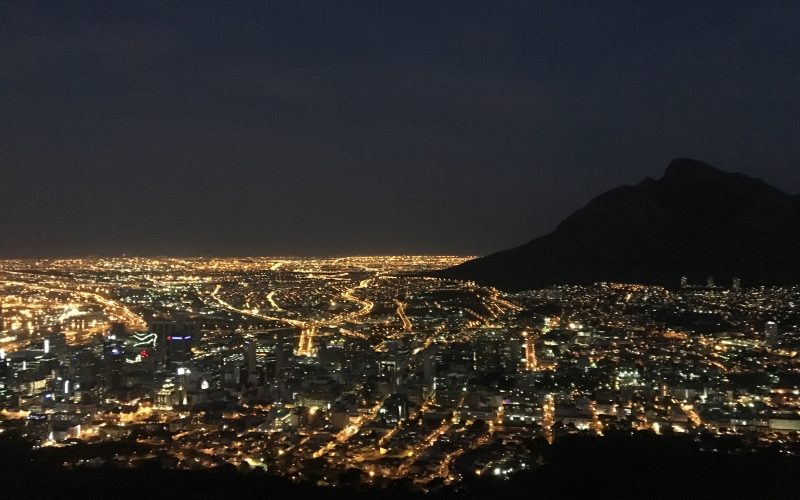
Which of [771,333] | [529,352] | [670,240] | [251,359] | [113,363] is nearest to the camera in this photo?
[113,363]

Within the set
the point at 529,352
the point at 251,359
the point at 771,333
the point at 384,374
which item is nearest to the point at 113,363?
the point at 251,359

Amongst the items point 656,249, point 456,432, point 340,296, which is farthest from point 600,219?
point 456,432

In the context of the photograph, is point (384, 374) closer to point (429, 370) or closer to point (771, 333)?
point (429, 370)

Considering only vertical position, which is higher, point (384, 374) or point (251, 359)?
point (251, 359)

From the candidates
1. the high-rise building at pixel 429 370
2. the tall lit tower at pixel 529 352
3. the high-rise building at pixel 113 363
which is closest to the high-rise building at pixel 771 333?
the tall lit tower at pixel 529 352

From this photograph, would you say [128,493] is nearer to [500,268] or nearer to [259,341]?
[259,341]

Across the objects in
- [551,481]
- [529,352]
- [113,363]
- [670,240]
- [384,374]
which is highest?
[670,240]
